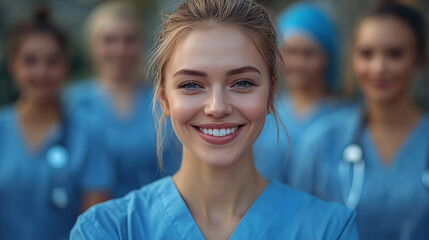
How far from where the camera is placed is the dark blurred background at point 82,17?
587 cm

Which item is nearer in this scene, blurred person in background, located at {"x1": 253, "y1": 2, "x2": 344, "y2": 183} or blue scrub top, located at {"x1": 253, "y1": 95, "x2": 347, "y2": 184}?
blue scrub top, located at {"x1": 253, "y1": 95, "x2": 347, "y2": 184}

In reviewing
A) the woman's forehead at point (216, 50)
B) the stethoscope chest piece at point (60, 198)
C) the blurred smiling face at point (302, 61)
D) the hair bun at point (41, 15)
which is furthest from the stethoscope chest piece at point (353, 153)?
the hair bun at point (41, 15)

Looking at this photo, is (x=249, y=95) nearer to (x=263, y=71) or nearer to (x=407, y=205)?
(x=263, y=71)

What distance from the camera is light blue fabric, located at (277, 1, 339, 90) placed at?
4.55m

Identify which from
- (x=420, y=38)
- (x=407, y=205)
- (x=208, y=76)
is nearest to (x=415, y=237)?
(x=407, y=205)

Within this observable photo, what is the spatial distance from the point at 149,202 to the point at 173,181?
0.13 metres

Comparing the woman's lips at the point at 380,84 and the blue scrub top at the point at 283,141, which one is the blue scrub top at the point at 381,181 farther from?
the blue scrub top at the point at 283,141

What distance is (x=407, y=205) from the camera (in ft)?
9.50

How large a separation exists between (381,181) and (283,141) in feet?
3.84

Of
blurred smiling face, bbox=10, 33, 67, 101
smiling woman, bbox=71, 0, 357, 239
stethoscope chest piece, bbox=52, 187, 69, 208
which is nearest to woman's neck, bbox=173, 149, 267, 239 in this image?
smiling woman, bbox=71, 0, 357, 239

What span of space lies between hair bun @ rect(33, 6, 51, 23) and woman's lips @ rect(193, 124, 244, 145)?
2183 mm

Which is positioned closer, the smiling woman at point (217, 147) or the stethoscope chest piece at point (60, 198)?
the smiling woman at point (217, 147)

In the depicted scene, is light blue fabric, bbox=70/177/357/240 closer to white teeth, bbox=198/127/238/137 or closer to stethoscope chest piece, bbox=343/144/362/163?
white teeth, bbox=198/127/238/137

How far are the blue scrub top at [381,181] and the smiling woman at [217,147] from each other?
982mm
